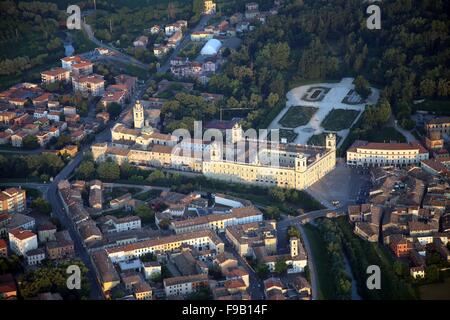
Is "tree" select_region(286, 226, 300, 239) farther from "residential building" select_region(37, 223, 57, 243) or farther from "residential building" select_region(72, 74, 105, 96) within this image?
"residential building" select_region(72, 74, 105, 96)

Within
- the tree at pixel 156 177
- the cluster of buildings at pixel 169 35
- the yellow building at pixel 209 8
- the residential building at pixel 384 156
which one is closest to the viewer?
the tree at pixel 156 177

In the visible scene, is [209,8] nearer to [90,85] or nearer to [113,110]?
[90,85]

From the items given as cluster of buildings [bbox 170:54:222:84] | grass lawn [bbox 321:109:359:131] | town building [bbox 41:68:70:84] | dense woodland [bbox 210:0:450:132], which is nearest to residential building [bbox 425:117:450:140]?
dense woodland [bbox 210:0:450:132]

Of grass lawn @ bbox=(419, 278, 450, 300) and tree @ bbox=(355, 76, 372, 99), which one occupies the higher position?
tree @ bbox=(355, 76, 372, 99)

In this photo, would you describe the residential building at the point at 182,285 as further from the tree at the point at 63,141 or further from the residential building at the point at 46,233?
the tree at the point at 63,141

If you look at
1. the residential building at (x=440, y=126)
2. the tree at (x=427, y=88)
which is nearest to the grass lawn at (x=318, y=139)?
the residential building at (x=440, y=126)
